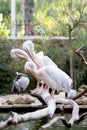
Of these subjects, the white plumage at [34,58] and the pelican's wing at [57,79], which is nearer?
the pelican's wing at [57,79]

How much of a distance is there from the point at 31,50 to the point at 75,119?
1.17 meters

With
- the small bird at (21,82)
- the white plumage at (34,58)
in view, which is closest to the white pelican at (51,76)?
the white plumage at (34,58)

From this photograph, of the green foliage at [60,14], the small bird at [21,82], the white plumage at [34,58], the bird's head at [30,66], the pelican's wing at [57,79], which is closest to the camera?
the bird's head at [30,66]

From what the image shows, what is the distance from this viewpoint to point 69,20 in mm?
15984

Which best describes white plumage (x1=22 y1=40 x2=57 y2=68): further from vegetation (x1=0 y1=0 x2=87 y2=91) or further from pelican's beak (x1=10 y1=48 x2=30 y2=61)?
vegetation (x1=0 y1=0 x2=87 y2=91)

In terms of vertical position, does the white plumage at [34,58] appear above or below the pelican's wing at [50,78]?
above

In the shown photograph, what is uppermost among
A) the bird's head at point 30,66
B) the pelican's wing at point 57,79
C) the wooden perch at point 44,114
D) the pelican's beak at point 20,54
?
the pelican's beak at point 20,54

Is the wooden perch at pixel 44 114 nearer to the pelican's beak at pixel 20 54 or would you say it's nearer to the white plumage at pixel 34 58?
the white plumage at pixel 34 58

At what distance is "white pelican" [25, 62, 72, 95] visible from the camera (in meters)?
7.81

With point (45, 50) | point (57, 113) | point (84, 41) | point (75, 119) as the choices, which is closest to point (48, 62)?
point (75, 119)

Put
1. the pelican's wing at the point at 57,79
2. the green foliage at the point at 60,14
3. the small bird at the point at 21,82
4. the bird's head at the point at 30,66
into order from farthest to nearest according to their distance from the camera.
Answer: the green foliage at the point at 60,14 < the small bird at the point at 21,82 < the pelican's wing at the point at 57,79 < the bird's head at the point at 30,66

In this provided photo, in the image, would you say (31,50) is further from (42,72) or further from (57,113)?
(57,113)

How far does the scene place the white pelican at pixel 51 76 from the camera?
7805 millimetres

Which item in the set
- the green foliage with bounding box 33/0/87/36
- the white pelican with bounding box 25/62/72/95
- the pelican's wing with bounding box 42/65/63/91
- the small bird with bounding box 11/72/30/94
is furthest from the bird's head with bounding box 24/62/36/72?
the green foliage with bounding box 33/0/87/36
